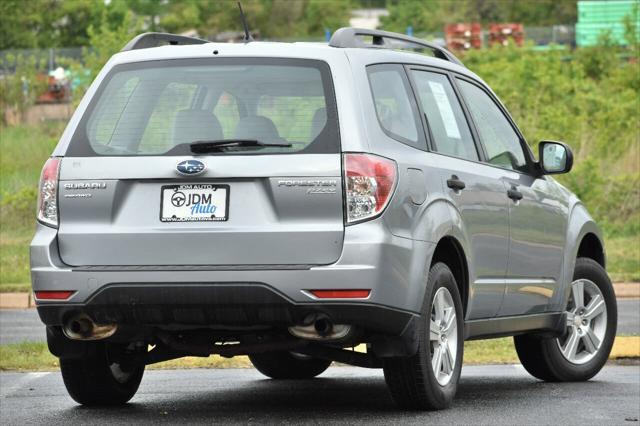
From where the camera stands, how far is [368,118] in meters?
7.38

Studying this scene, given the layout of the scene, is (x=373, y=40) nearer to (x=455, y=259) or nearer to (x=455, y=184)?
(x=455, y=184)

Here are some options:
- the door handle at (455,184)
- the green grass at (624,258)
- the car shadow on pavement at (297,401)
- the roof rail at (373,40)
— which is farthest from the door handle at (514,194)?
the green grass at (624,258)

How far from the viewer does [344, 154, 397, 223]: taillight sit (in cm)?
712

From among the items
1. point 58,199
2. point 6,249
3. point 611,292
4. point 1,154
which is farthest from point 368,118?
point 1,154

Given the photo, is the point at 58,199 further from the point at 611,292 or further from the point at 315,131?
the point at 611,292

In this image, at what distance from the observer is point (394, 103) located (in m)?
7.79

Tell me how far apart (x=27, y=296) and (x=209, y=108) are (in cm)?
940

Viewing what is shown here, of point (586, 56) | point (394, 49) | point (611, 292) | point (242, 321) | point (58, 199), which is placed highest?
point (394, 49)

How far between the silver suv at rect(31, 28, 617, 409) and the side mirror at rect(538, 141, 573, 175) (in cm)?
116


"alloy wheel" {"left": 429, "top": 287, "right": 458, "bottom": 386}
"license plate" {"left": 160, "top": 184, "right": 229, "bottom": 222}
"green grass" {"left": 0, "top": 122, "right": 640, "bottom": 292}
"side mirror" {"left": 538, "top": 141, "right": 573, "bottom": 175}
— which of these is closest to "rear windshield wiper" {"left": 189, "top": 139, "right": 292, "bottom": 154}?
"license plate" {"left": 160, "top": 184, "right": 229, "bottom": 222}

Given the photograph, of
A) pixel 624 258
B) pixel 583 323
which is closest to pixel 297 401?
pixel 583 323

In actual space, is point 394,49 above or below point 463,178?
above

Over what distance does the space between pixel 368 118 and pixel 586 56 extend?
46.5 metres

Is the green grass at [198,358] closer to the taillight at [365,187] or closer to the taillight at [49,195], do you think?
the taillight at [49,195]
